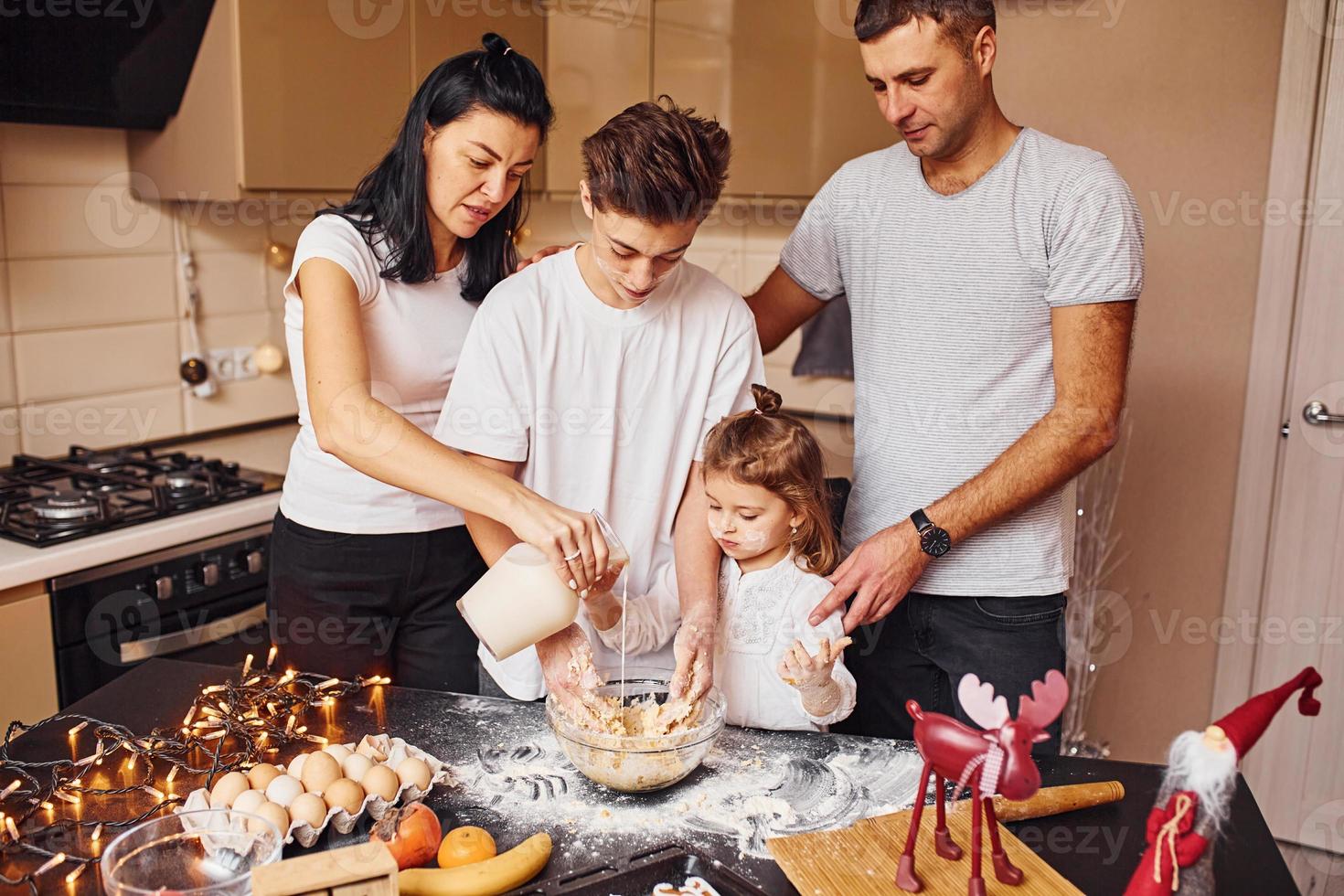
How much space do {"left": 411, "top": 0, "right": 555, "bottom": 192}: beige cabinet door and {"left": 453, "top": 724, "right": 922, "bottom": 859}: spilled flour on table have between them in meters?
1.80

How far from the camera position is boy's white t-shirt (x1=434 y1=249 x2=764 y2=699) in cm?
158

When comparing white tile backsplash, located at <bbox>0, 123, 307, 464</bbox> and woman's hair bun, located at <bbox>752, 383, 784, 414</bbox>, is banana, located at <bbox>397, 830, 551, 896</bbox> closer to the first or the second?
woman's hair bun, located at <bbox>752, 383, 784, 414</bbox>

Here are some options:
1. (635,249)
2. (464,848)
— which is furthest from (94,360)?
(464,848)

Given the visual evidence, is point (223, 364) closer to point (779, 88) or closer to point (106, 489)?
point (106, 489)

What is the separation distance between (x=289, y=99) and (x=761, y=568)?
5.19 ft

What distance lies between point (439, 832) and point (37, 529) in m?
1.40

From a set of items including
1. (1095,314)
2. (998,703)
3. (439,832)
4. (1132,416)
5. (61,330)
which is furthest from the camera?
(1132,416)

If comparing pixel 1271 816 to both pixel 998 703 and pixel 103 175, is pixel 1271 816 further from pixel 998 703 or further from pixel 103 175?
pixel 103 175

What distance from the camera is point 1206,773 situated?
2.99 feet

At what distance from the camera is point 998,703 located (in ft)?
3.27

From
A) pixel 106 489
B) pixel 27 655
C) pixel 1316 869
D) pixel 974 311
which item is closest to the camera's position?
pixel 974 311

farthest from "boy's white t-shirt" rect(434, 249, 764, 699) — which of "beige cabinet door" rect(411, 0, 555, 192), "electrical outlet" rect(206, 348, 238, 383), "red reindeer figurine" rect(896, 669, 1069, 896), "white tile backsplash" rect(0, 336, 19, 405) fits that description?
"electrical outlet" rect(206, 348, 238, 383)

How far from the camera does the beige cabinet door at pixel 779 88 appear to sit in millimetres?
2748

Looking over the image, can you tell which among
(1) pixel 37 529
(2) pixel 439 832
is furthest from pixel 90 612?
(2) pixel 439 832
